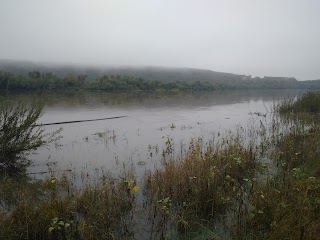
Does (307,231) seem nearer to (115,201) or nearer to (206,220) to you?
(206,220)

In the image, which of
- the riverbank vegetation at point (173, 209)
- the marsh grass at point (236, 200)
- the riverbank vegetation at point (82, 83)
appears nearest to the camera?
the marsh grass at point (236, 200)

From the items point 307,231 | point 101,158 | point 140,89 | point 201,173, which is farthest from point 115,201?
point 140,89

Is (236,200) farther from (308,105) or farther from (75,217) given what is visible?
(308,105)

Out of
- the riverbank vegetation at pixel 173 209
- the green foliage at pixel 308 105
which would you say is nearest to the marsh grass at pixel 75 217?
the riverbank vegetation at pixel 173 209

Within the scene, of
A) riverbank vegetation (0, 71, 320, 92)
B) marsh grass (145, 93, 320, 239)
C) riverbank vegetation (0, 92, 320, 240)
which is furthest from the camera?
riverbank vegetation (0, 71, 320, 92)

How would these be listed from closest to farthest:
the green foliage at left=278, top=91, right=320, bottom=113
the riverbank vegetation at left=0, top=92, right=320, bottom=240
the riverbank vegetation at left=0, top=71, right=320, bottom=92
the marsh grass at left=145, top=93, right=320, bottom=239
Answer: the marsh grass at left=145, top=93, right=320, bottom=239, the riverbank vegetation at left=0, top=92, right=320, bottom=240, the green foliage at left=278, top=91, right=320, bottom=113, the riverbank vegetation at left=0, top=71, right=320, bottom=92

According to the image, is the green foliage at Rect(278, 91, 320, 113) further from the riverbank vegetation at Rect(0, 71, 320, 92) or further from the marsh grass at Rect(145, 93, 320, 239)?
the riverbank vegetation at Rect(0, 71, 320, 92)

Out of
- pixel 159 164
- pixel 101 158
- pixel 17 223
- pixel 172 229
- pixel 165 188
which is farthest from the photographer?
pixel 101 158

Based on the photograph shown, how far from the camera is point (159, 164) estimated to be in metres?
9.76

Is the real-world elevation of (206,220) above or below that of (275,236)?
below

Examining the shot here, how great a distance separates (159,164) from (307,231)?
595 cm

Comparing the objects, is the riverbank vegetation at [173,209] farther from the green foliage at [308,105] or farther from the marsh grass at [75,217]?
the green foliage at [308,105]

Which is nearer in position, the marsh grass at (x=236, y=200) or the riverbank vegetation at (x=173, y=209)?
the marsh grass at (x=236, y=200)

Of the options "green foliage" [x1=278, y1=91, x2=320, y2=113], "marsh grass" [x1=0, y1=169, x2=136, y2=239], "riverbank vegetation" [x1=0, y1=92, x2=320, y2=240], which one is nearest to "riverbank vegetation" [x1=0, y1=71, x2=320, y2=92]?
"green foliage" [x1=278, y1=91, x2=320, y2=113]
